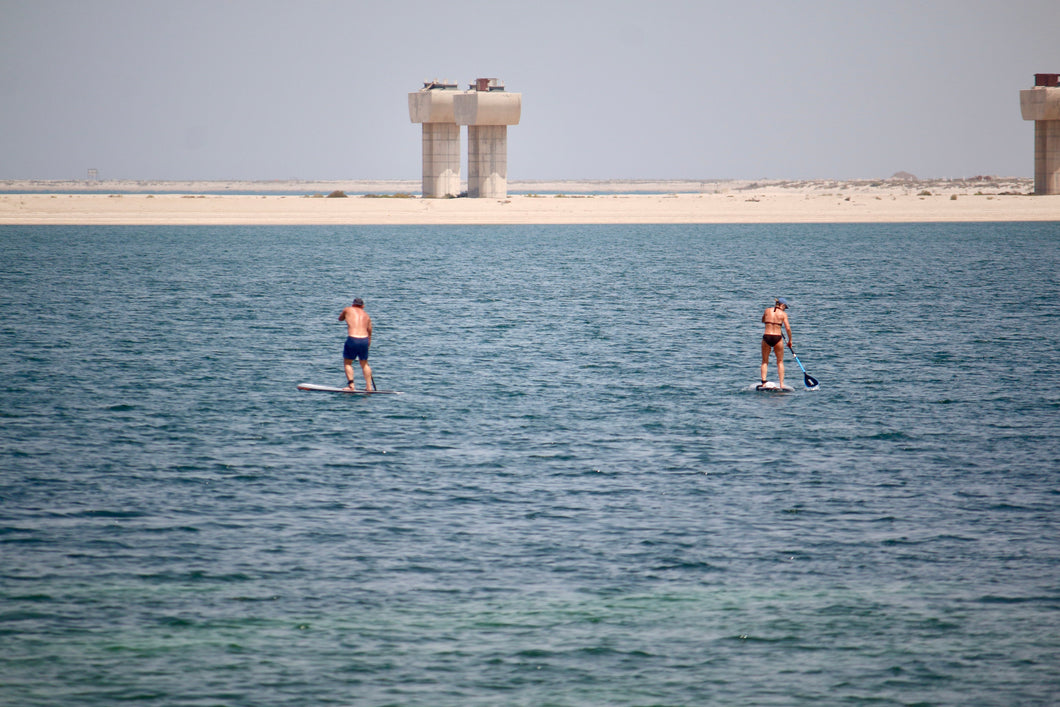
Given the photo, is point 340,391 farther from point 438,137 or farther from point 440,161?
point 438,137

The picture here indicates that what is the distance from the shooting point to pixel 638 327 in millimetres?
46312

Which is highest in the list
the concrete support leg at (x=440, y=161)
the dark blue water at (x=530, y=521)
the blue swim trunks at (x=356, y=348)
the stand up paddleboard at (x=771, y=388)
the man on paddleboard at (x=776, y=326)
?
the concrete support leg at (x=440, y=161)

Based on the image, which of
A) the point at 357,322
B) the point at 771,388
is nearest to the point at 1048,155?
the point at 771,388

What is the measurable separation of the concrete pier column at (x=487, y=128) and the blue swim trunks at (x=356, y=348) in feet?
382

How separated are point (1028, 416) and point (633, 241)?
89362 mm

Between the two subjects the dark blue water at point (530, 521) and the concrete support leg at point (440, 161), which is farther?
the concrete support leg at point (440, 161)

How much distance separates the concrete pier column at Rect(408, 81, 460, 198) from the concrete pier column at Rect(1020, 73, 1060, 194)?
7029cm

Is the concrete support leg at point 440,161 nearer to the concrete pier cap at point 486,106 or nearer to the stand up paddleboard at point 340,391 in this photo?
the concrete pier cap at point 486,106

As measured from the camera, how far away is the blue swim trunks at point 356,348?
28.6m

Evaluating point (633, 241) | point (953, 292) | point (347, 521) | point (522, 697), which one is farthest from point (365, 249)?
point (522, 697)

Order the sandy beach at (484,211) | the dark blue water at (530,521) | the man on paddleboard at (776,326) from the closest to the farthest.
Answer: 1. the dark blue water at (530,521)
2. the man on paddleboard at (776,326)
3. the sandy beach at (484,211)

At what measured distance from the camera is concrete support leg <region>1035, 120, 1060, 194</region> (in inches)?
5955

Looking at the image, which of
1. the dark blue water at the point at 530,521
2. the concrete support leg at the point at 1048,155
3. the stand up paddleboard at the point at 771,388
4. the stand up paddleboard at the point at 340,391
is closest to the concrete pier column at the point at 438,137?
the concrete support leg at the point at 1048,155

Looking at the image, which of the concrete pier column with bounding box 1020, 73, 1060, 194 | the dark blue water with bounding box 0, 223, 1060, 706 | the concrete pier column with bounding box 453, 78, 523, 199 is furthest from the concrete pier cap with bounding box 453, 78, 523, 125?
the dark blue water with bounding box 0, 223, 1060, 706
